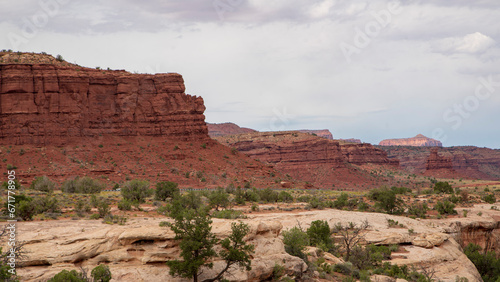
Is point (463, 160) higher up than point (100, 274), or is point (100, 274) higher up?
point (463, 160)

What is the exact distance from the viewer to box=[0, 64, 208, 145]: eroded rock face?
61.1 metres

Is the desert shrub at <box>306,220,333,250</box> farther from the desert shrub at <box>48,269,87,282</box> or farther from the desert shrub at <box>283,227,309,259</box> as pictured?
the desert shrub at <box>48,269,87,282</box>

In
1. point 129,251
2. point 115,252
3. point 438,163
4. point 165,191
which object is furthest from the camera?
point 438,163

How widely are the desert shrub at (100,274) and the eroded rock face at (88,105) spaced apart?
2053 inches

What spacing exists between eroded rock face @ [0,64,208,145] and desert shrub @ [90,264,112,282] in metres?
52.1

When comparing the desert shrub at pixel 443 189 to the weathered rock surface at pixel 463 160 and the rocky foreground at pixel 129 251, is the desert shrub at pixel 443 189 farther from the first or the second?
the weathered rock surface at pixel 463 160

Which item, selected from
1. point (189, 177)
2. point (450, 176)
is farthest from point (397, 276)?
point (450, 176)

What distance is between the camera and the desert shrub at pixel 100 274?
14092 millimetres

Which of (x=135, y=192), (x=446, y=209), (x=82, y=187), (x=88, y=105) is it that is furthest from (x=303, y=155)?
(x=135, y=192)

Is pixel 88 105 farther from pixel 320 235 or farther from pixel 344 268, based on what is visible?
pixel 344 268

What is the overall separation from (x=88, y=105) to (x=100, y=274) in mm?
54463

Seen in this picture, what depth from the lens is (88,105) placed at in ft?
212

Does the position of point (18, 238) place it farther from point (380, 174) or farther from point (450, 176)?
Result: point (450, 176)

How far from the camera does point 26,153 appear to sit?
191 ft
